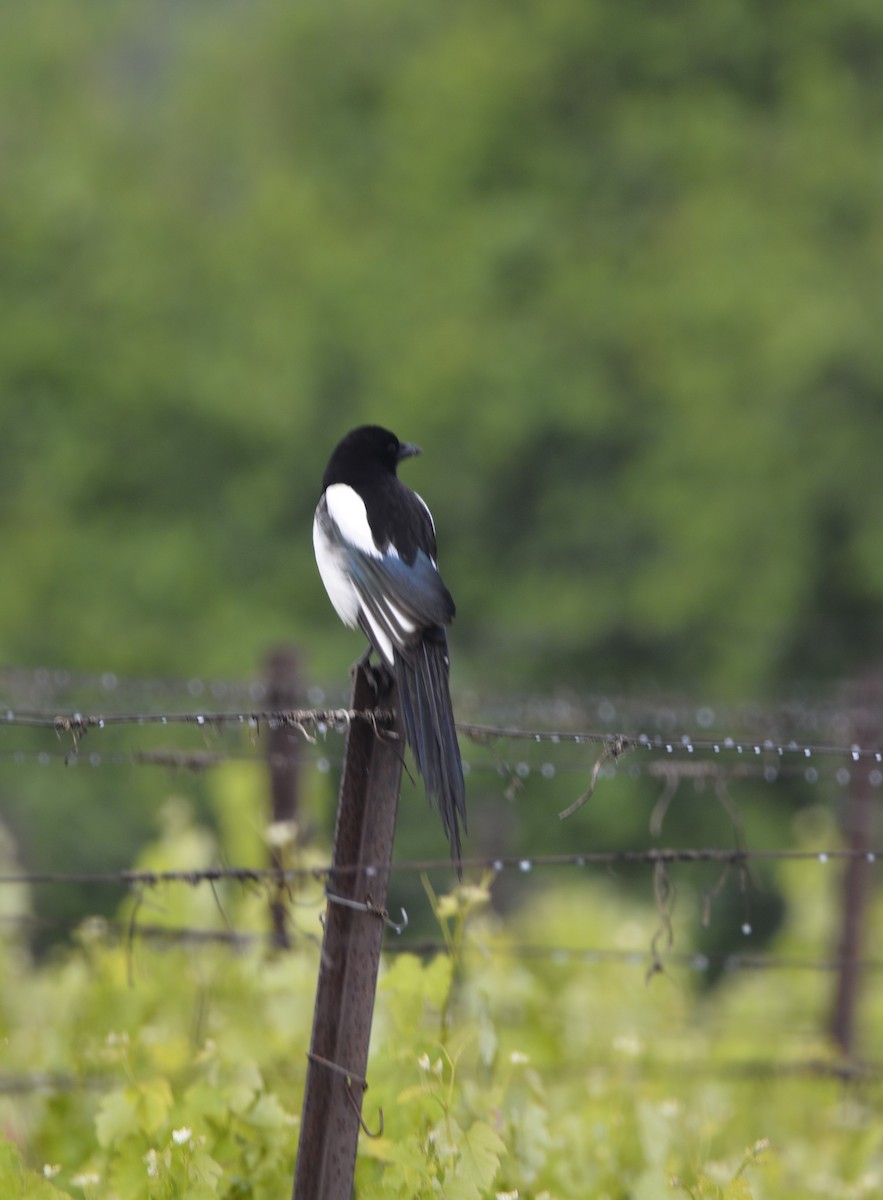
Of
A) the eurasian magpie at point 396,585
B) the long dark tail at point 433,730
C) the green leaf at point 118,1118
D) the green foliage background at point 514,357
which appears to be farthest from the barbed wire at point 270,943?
the green foliage background at point 514,357

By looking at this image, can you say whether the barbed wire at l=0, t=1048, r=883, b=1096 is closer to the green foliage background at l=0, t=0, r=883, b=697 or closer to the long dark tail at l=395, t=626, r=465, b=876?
the long dark tail at l=395, t=626, r=465, b=876

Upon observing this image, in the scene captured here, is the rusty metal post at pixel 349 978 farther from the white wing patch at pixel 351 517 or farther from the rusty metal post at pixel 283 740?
the rusty metal post at pixel 283 740

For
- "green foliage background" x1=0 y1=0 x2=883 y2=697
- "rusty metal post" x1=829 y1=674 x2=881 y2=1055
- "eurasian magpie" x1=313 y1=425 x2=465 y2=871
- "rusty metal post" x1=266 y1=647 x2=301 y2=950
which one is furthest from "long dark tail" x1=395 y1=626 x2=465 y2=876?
"green foliage background" x1=0 y1=0 x2=883 y2=697

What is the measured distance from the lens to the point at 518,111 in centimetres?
1862

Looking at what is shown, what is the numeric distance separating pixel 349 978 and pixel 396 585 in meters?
1.00

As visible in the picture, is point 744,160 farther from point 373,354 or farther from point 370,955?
point 370,955

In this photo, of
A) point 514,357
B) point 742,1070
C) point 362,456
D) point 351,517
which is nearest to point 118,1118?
point 351,517

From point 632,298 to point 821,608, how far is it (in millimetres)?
3884

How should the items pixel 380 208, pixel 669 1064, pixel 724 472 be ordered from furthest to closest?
pixel 380 208
pixel 724 472
pixel 669 1064


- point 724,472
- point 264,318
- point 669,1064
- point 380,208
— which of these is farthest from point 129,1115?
point 380,208

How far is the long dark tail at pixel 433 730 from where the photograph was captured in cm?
312

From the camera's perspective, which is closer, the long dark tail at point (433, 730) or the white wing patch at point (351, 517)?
the long dark tail at point (433, 730)

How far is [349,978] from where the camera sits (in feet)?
10.6

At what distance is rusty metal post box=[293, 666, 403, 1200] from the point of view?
3.22m
